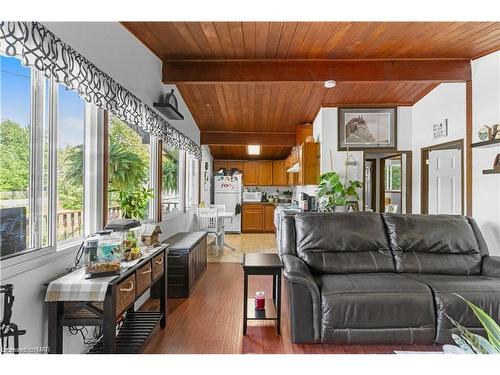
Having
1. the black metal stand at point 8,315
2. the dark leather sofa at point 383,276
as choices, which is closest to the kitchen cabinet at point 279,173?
the dark leather sofa at point 383,276

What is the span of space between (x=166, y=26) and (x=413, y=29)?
7.58ft

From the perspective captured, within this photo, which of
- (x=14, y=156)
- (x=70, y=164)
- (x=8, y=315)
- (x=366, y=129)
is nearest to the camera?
(x=8, y=315)

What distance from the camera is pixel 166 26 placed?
2.63 meters

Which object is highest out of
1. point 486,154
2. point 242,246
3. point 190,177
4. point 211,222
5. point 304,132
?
point 304,132

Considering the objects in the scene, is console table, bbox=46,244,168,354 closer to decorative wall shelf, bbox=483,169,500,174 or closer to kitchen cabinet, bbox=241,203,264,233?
decorative wall shelf, bbox=483,169,500,174

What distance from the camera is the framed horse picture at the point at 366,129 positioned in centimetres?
459

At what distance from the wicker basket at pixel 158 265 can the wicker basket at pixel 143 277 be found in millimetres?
112

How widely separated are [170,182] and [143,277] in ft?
8.04

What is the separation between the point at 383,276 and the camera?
2520 millimetres

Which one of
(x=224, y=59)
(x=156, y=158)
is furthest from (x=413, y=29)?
(x=156, y=158)

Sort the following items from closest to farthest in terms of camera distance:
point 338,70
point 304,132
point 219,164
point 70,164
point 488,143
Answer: point 70,164 < point 488,143 < point 338,70 < point 304,132 < point 219,164

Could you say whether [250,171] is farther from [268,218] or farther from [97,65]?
[97,65]

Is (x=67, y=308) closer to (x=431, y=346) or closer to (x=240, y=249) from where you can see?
(x=431, y=346)

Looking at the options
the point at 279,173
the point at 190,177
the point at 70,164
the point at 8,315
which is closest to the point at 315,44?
the point at 70,164
